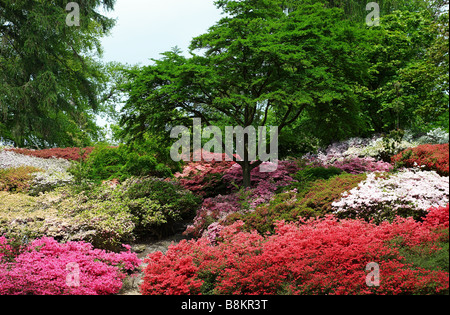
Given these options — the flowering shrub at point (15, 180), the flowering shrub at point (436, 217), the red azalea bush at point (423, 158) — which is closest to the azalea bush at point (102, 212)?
the flowering shrub at point (15, 180)

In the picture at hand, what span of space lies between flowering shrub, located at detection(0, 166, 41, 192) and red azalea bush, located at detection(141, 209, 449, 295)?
255 inches

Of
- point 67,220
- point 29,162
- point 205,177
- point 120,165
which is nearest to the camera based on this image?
point 67,220

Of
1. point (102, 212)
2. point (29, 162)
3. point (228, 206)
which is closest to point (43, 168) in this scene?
point (29, 162)

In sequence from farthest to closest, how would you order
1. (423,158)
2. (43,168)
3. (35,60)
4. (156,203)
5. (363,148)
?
1. (35,60)
2. (43,168)
3. (363,148)
4. (156,203)
5. (423,158)

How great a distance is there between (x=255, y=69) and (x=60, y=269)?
21.0 feet

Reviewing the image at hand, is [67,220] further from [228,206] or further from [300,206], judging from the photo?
[300,206]

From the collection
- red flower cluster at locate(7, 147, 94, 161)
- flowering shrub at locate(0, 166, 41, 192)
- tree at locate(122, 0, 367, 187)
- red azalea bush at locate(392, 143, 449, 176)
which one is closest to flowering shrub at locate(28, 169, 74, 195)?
flowering shrub at locate(0, 166, 41, 192)

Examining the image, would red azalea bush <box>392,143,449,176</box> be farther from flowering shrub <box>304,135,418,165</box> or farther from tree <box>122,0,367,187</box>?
tree <box>122,0,367,187</box>

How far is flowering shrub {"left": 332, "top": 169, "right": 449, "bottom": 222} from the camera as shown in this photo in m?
5.55

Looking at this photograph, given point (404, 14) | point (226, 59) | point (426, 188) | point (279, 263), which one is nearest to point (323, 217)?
point (426, 188)

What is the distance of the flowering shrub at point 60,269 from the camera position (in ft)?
15.5

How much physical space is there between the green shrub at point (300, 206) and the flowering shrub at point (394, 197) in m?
0.28

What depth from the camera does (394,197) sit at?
574 cm

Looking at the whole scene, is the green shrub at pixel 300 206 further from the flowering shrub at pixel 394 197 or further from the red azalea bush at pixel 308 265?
the red azalea bush at pixel 308 265
